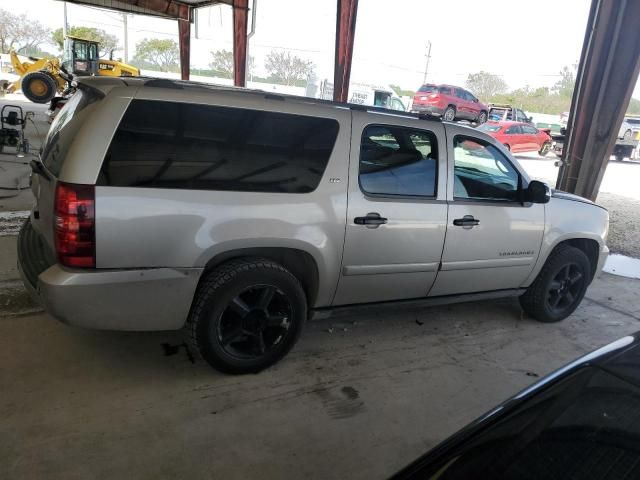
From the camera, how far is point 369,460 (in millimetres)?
2637

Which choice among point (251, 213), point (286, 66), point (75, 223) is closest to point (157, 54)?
point (286, 66)

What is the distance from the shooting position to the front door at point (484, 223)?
3.79 m

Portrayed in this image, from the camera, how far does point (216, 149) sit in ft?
9.49

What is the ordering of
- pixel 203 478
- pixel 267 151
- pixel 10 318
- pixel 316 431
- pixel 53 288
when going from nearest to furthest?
pixel 203 478 → pixel 53 288 → pixel 316 431 → pixel 267 151 → pixel 10 318

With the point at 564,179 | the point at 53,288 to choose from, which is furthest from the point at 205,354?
the point at 564,179

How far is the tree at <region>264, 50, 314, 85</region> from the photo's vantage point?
58.9m

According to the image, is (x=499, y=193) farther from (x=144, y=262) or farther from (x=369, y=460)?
(x=144, y=262)

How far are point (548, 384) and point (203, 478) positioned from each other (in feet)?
5.51

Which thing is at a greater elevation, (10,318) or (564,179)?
(564,179)

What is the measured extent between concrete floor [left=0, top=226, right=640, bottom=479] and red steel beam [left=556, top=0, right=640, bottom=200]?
4342mm

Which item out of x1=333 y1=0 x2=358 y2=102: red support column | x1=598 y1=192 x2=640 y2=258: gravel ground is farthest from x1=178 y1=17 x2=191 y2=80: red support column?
x1=598 y1=192 x2=640 y2=258: gravel ground

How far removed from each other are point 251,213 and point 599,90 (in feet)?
21.9

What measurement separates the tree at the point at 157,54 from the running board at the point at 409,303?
58.2m

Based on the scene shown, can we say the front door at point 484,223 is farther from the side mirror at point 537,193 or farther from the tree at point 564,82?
the tree at point 564,82
